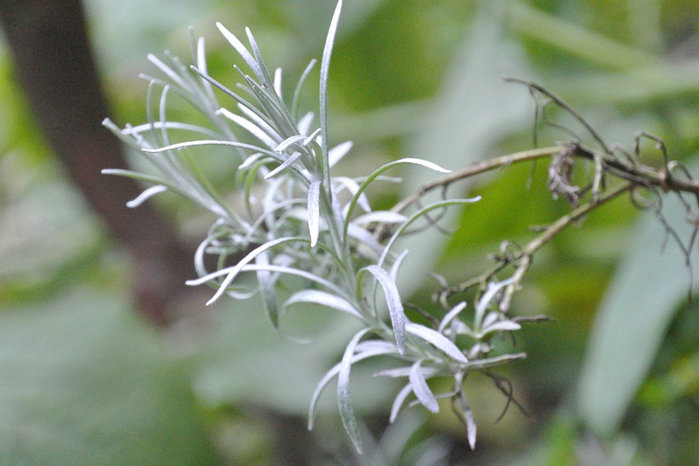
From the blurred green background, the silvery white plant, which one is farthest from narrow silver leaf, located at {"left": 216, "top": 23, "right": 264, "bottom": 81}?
the blurred green background

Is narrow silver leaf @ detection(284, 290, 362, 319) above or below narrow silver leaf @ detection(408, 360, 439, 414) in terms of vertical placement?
above

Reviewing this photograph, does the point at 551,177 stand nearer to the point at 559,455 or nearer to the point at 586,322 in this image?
the point at 559,455

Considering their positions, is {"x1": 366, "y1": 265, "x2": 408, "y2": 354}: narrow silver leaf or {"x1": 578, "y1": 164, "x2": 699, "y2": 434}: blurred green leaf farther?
{"x1": 578, "y1": 164, "x2": 699, "y2": 434}: blurred green leaf

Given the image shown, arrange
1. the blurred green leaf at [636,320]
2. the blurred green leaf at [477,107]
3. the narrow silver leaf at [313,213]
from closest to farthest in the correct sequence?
the narrow silver leaf at [313,213] → the blurred green leaf at [636,320] → the blurred green leaf at [477,107]

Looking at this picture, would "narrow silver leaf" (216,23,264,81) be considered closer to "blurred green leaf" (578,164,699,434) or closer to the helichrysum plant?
the helichrysum plant

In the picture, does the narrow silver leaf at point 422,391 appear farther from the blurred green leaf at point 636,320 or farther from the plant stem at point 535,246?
the blurred green leaf at point 636,320

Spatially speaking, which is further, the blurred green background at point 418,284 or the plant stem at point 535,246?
the blurred green background at point 418,284

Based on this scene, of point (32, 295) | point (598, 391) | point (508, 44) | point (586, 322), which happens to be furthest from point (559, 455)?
point (32, 295)

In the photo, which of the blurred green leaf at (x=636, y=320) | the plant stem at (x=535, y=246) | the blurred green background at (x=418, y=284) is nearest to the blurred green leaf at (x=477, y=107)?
the blurred green background at (x=418, y=284)
